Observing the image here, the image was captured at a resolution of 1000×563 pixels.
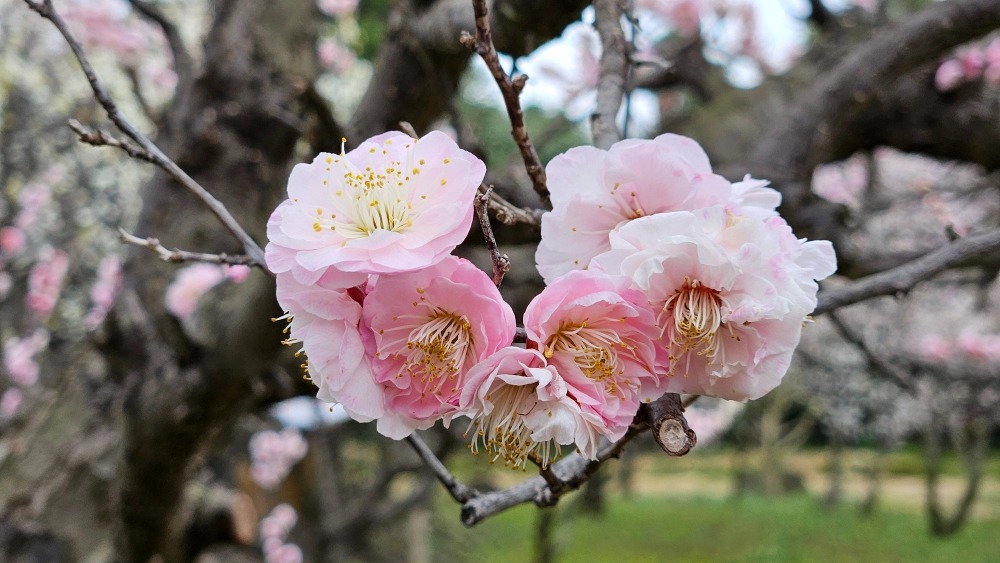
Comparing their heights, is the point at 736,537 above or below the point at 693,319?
below

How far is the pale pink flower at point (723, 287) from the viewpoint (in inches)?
22.9

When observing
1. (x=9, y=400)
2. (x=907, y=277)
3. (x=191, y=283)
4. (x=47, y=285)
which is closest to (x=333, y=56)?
(x=47, y=285)

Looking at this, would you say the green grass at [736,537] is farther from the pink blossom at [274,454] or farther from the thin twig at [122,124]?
the thin twig at [122,124]

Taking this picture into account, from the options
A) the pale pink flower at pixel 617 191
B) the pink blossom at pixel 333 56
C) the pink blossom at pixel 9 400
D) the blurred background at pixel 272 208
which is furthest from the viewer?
the pink blossom at pixel 333 56

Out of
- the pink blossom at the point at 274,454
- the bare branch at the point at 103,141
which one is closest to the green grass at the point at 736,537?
the pink blossom at the point at 274,454

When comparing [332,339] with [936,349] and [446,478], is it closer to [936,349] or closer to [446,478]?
[446,478]

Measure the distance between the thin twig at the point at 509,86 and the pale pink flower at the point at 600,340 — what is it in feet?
0.59

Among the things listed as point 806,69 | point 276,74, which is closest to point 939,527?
point 806,69

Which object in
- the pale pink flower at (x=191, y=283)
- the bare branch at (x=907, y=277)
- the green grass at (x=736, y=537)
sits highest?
the pale pink flower at (x=191, y=283)

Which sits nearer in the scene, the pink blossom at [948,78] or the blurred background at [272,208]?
the blurred background at [272,208]

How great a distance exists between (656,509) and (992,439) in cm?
861

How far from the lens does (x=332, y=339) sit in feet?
1.90

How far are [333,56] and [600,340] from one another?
6030mm

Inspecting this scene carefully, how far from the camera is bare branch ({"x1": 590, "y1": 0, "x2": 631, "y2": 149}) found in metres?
0.94
